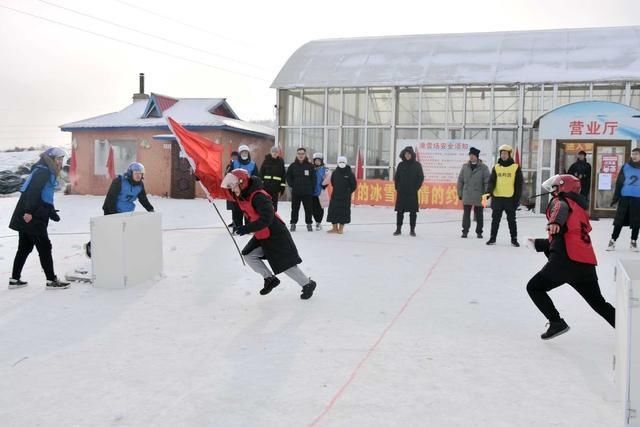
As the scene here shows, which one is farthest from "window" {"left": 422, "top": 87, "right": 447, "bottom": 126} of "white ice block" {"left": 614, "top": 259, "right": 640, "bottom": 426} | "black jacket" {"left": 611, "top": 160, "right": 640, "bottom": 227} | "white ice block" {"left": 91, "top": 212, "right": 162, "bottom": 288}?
"white ice block" {"left": 614, "top": 259, "right": 640, "bottom": 426}

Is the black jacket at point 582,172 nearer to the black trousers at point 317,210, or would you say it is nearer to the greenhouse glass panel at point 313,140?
the black trousers at point 317,210

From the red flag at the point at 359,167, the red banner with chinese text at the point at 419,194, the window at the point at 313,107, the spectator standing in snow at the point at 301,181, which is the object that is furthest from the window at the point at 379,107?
the spectator standing in snow at the point at 301,181

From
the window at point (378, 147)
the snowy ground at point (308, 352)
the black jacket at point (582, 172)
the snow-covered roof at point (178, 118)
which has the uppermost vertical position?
the snow-covered roof at point (178, 118)

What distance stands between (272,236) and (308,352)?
175cm

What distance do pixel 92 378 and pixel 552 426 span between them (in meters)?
2.75

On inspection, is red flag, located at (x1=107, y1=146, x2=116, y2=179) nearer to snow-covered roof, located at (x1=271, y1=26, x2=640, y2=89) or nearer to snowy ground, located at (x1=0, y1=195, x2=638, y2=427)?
snow-covered roof, located at (x1=271, y1=26, x2=640, y2=89)

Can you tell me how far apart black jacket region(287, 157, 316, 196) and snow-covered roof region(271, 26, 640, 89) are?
29.0ft

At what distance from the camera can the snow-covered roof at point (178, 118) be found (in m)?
23.3

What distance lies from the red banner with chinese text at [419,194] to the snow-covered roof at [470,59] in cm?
339

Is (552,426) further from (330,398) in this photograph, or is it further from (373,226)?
(373,226)


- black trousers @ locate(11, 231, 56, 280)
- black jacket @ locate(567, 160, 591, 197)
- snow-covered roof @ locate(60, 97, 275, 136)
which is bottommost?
black trousers @ locate(11, 231, 56, 280)

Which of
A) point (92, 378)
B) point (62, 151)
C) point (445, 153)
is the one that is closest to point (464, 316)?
point (92, 378)

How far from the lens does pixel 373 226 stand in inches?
515

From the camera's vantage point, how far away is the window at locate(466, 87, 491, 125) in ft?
61.3
